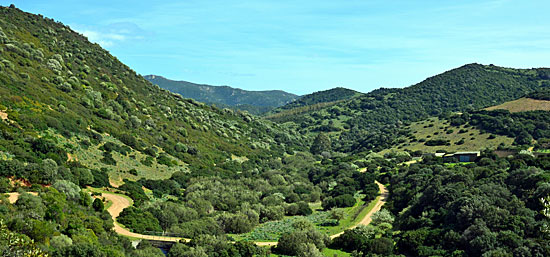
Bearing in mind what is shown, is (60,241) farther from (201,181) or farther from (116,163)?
(201,181)

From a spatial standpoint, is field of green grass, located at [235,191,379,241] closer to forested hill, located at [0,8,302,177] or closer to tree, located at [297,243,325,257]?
tree, located at [297,243,325,257]

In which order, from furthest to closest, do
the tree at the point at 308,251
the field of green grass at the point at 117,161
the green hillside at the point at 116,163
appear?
1. the field of green grass at the point at 117,161
2. the tree at the point at 308,251
3. the green hillside at the point at 116,163

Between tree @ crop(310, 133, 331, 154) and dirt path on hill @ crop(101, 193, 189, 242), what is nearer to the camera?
dirt path on hill @ crop(101, 193, 189, 242)

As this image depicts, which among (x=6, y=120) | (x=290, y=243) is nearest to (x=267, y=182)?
(x=290, y=243)

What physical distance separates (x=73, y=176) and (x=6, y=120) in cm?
1435

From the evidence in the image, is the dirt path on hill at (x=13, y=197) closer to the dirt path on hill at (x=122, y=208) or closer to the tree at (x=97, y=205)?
the tree at (x=97, y=205)

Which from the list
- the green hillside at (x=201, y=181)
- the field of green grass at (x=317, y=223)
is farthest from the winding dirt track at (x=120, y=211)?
the field of green grass at (x=317, y=223)

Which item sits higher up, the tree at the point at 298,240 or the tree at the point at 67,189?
the tree at the point at 67,189

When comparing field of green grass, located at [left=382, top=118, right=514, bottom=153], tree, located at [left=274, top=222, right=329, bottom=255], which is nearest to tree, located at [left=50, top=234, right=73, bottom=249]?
tree, located at [left=274, top=222, right=329, bottom=255]

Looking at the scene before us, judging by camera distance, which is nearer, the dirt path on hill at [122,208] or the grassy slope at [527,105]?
the dirt path on hill at [122,208]

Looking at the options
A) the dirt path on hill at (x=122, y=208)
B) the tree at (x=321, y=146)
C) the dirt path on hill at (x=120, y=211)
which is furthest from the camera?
the tree at (x=321, y=146)

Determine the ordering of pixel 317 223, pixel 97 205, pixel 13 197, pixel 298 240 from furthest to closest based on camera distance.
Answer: pixel 317 223, pixel 97 205, pixel 298 240, pixel 13 197

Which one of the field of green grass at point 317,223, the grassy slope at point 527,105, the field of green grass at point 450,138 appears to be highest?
the grassy slope at point 527,105

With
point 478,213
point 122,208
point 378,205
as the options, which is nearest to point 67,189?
point 122,208
